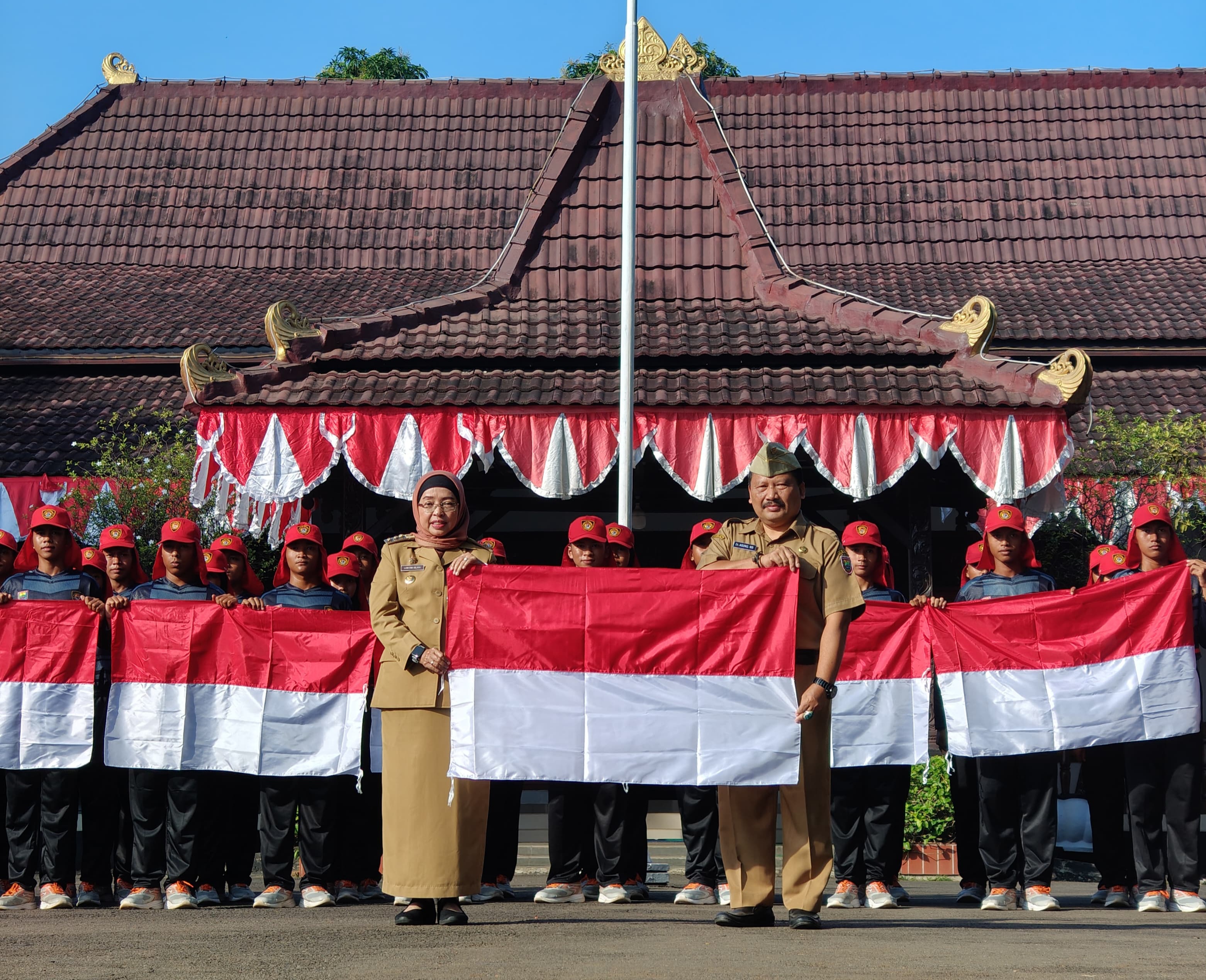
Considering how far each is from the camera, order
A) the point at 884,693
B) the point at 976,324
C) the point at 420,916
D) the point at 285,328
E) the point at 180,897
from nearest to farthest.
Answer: the point at 420,916 → the point at 180,897 → the point at 884,693 → the point at 976,324 → the point at 285,328

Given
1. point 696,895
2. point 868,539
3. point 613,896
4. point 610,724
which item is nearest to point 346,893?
point 613,896

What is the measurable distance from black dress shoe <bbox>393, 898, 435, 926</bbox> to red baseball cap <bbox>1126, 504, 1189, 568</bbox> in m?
3.97

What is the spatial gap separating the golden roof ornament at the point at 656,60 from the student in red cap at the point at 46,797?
8960 mm

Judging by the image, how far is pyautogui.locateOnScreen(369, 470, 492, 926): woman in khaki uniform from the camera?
5699 mm

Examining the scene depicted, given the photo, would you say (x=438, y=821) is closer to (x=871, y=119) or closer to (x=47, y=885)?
→ (x=47, y=885)

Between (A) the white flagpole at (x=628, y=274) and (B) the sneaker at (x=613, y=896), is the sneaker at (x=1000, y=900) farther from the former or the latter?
(A) the white flagpole at (x=628, y=274)

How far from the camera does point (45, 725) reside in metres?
7.44

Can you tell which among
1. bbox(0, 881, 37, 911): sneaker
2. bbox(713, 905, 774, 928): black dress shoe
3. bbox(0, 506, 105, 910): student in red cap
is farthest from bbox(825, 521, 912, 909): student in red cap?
bbox(0, 881, 37, 911): sneaker

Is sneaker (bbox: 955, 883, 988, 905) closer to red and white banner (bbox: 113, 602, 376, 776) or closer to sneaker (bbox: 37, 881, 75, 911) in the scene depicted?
red and white banner (bbox: 113, 602, 376, 776)

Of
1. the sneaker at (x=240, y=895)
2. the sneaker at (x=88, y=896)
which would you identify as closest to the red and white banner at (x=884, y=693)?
the sneaker at (x=240, y=895)

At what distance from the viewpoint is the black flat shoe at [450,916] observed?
5.69 meters

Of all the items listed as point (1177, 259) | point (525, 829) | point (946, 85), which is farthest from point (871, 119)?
point (525, 829)

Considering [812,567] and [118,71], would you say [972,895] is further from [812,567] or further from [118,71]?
[118,71]

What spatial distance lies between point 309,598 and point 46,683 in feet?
4.37
